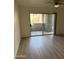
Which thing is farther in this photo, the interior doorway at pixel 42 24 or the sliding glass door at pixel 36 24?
the interior doorway at pixel 42 24

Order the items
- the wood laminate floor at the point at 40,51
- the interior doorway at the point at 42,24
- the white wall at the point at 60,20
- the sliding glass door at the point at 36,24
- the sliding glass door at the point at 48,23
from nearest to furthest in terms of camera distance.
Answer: the wood laminate floor at the point at 40,51 → the sliding glass door at the point at 36,24 → the interior doorway at the point at 42,24 → the white wall at the point at 60,20 → the sliding glass door at the point at 48,23

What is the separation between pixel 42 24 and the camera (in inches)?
457

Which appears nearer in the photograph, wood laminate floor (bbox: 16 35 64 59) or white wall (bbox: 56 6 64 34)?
wood laminate floor (bbox: 16 35 64 59)

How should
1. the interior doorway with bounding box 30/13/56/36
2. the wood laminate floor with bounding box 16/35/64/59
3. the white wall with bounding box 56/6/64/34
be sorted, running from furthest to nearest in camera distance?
the white wall with bounding box 56/6/64/34 < the interior doorway with bounding box 30/13/56/36 < the wood laminate floor with bounding box 16/35/64/59

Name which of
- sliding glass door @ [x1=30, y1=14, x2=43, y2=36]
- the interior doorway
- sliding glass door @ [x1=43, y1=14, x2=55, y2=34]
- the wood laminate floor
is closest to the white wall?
the interior doorway

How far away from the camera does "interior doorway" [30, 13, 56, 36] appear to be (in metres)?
11.3

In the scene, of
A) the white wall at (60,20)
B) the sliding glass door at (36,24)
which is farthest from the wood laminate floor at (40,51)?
the white wall at (60,20)

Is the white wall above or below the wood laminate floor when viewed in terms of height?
above

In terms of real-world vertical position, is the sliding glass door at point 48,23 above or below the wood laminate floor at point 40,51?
above

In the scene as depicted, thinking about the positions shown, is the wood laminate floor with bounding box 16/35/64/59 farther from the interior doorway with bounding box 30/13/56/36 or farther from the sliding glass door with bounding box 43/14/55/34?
the sliding glass door with bounding box 43/14/55/34

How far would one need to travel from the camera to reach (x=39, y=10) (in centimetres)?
1075

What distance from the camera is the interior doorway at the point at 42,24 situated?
37.0ft

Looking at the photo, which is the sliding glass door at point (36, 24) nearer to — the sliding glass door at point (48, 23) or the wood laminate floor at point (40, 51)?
the sliding glass door at point (48, 23)
